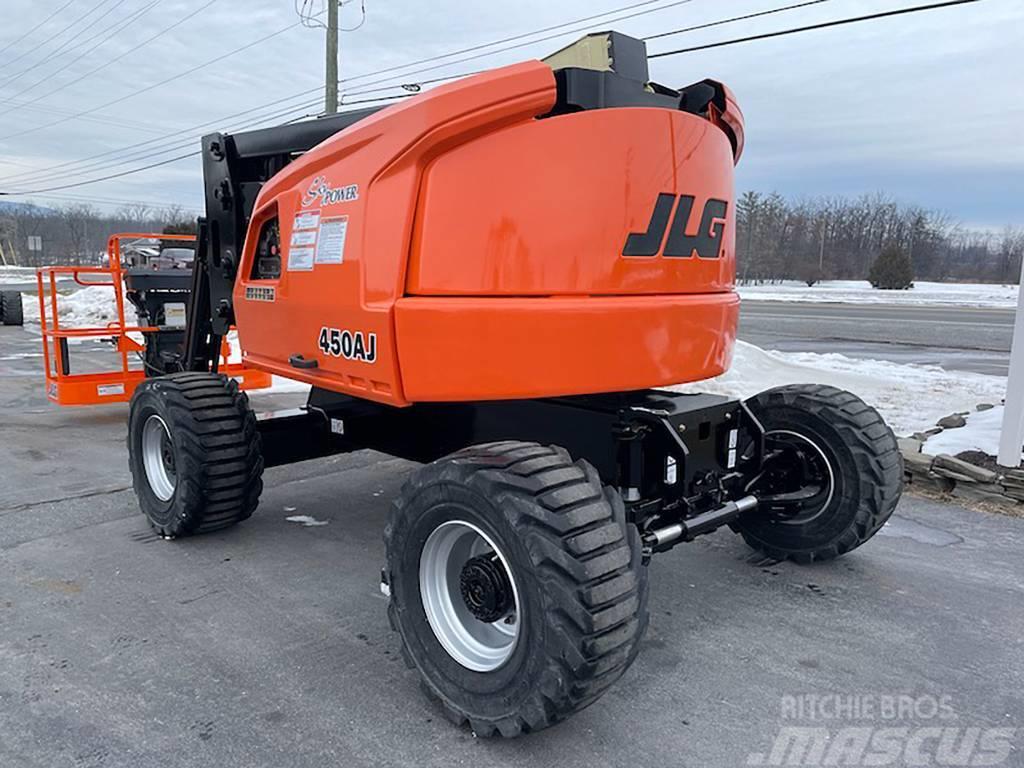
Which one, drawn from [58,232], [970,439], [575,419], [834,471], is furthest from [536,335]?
[58,232]

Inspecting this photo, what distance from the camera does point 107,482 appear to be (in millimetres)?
6418

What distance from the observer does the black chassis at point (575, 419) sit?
11.6 feet

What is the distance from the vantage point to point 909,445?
21.6ft

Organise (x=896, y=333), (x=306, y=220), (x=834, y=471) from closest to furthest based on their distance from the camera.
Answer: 1. (x=306, y=220)
2. (x=834, y=471)
3. (x=896, y=333)

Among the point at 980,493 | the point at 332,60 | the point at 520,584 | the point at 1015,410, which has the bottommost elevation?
the point at 980,493

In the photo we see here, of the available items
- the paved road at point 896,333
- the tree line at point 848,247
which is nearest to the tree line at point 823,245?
the tree line at point 848,247

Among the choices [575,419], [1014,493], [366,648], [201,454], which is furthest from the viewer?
[1014,493]

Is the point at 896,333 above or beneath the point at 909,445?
beneath

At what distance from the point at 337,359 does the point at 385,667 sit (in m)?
1.40

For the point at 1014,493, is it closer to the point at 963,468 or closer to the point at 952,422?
the point at 963,468

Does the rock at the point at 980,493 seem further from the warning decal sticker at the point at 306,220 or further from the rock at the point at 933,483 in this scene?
the warning decal sticker at the point at 306,220

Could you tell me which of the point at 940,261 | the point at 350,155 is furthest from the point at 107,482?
the point at 940,261

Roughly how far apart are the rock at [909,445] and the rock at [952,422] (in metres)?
1.02

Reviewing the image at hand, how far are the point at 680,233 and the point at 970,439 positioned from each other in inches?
187
